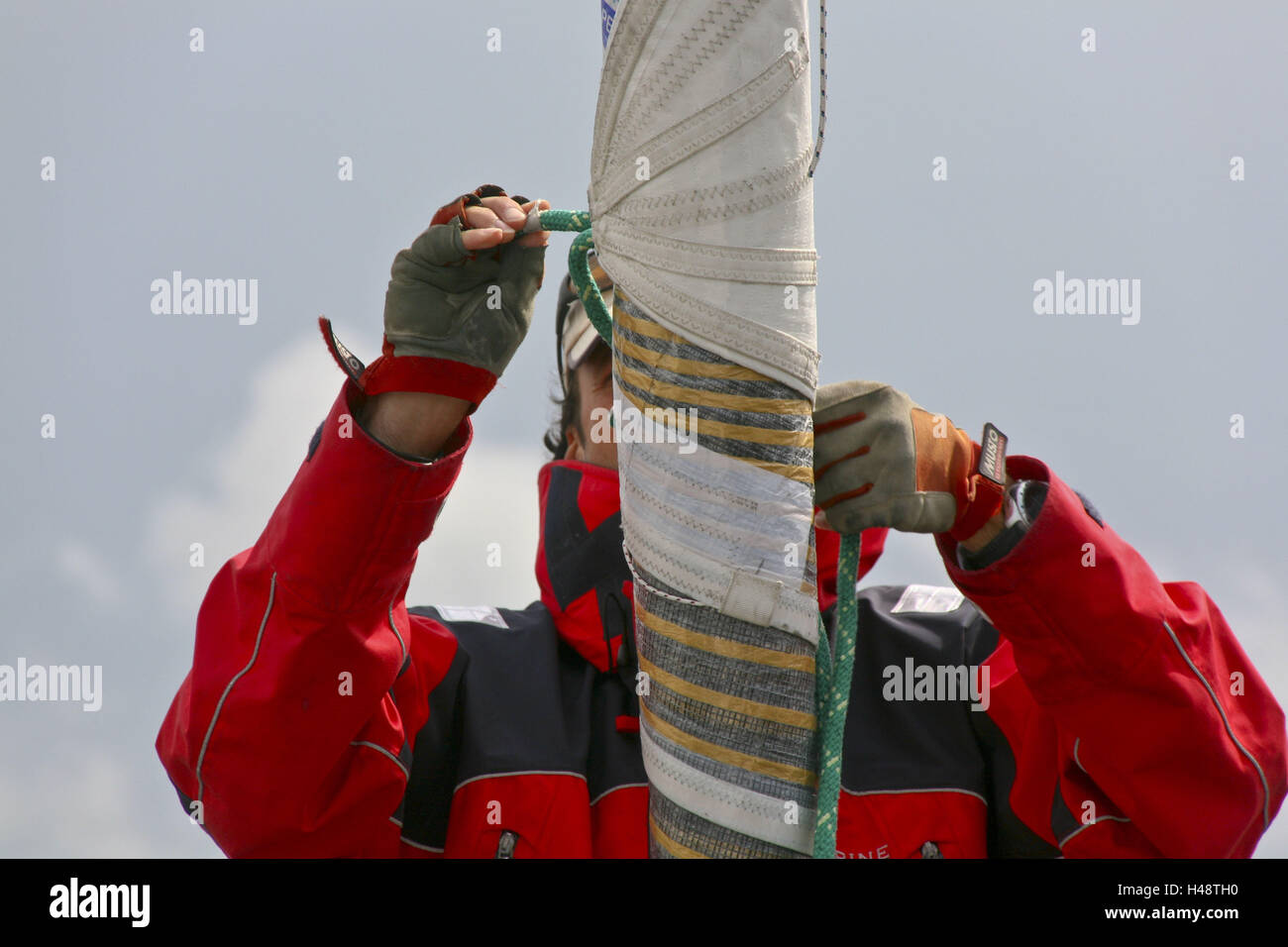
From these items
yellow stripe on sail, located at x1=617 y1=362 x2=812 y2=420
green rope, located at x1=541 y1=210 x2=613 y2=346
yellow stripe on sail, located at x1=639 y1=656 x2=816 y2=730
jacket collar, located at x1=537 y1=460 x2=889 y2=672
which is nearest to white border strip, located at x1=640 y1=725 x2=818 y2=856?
yellow stripe on sail, located at x1=639 y1=656 x2=816 y2=730

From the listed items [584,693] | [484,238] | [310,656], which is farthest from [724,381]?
[584,693]

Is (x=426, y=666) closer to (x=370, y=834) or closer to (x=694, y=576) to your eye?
(x=370, y=834)

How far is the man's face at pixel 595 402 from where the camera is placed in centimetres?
377

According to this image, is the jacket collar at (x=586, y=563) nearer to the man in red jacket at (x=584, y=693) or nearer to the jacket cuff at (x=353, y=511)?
the man in red jacket at (x=584, y=693)

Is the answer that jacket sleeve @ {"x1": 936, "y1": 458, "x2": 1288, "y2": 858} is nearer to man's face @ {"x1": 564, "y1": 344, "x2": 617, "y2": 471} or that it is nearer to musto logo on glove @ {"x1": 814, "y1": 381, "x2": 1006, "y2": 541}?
musto logo on glove @ {"x1": 814, "y1": 381, "x2": 1006, "y2": 541}

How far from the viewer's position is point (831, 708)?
1985mm

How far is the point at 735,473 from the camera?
1926 mm

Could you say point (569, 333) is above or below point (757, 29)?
below

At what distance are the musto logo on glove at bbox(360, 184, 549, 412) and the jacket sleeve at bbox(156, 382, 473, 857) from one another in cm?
16

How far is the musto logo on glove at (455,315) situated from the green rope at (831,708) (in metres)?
0.97

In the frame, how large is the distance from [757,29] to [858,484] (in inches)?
32.0
